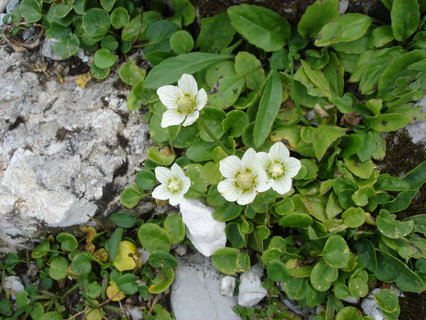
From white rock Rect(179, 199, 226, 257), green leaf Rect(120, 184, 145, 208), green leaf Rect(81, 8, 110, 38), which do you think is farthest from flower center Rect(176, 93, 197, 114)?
green leaf Rect(81, 8, 110, 38)

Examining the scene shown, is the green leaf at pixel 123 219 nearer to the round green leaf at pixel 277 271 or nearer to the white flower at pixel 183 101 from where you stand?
the white flower at pixel 183 101

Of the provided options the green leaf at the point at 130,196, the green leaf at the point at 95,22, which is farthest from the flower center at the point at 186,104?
the green leaf at the point at 95,22

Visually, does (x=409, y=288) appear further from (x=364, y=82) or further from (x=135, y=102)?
(x=135, y=102)

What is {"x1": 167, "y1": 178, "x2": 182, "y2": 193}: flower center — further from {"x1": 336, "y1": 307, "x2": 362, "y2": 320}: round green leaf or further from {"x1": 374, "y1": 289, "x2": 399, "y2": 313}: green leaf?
{"x1": 374, "y1": 289, "x2": 399, "y2": 313}: green leaf

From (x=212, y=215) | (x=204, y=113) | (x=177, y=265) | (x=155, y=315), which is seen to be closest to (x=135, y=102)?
(x=204, y=113)

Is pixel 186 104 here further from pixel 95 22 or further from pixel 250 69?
pixel 95 22

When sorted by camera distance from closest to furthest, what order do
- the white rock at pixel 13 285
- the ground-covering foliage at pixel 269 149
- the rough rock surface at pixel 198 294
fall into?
the ground-covering foliage at pixel 269 149 < the rough rock surface at pixel 198 294 < the white rock at pixel 13 285

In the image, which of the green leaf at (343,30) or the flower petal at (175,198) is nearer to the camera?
the flower petal at (175,198)
